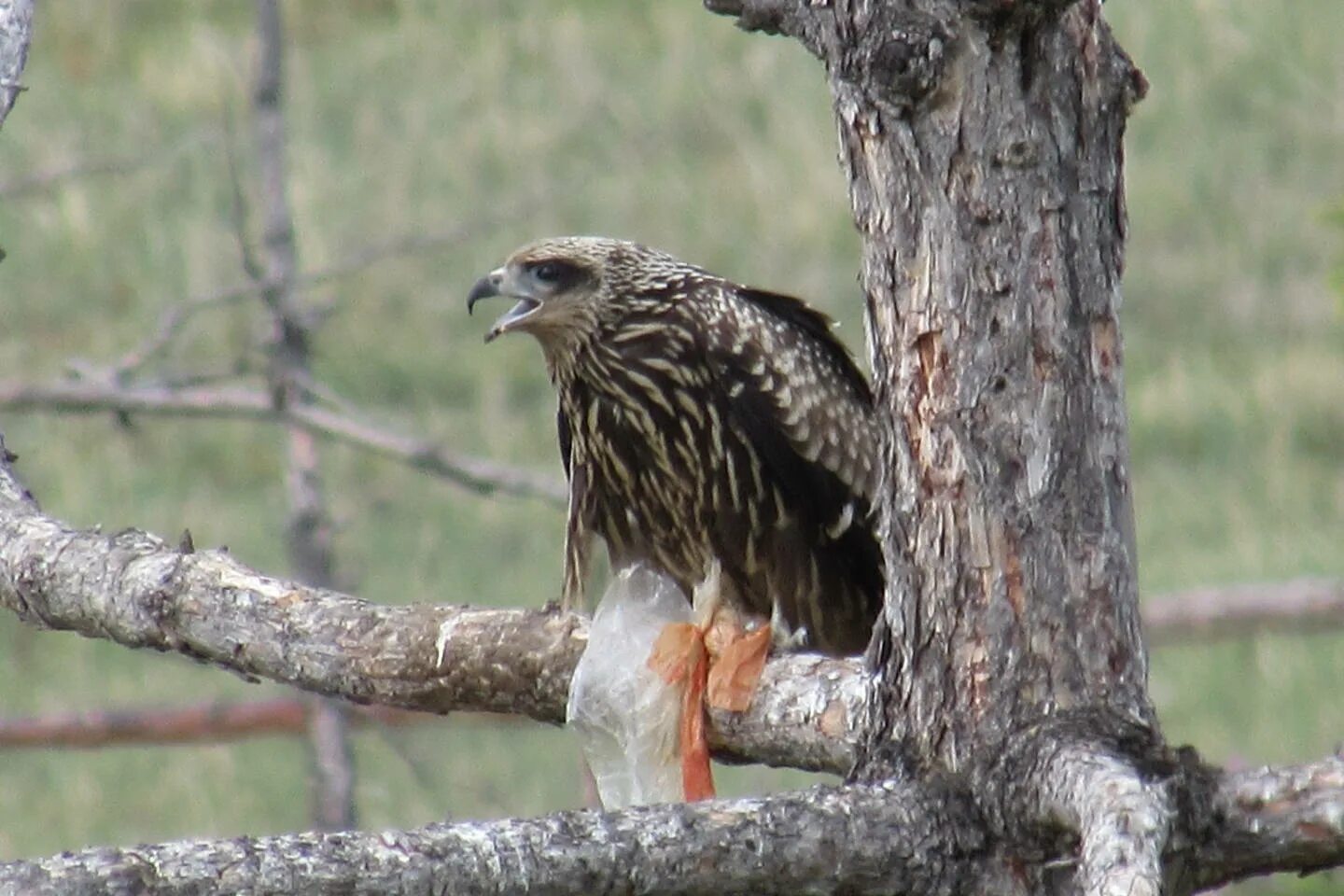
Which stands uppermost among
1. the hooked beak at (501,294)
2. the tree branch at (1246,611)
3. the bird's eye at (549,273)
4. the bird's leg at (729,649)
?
the bird's eye at (549,273)

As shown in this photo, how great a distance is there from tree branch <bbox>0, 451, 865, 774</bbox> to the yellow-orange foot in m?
0.03

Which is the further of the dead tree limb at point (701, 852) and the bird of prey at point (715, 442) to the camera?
the bird of prey at point (715, 442)

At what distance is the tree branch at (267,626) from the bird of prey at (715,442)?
0.86 m

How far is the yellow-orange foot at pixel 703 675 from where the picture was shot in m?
3.38

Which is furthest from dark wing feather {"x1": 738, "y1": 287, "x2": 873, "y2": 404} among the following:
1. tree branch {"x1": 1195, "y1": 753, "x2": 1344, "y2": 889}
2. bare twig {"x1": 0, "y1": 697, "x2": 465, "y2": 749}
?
tree branch {"x1": 1195, "y1": 753, "x2": 1344, "y2": 889}

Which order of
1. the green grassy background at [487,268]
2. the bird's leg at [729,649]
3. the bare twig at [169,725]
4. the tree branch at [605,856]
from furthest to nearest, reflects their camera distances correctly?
the green grassy background at [487,268] → the bare twig at [169,725] → the bird's leg at [729,649] → the tree branch at [605,856]

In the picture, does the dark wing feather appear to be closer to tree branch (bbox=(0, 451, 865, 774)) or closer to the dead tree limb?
tree branch (bbox=(0, 451, 865, 774))

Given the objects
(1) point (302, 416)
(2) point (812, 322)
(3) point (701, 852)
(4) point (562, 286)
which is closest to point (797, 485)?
(2) point (812, 322)

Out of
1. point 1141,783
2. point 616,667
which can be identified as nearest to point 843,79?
point 1141,783

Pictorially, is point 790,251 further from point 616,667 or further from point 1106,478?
point 1106,478

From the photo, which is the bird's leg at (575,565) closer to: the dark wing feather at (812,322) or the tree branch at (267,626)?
the tree branch at (267,626)

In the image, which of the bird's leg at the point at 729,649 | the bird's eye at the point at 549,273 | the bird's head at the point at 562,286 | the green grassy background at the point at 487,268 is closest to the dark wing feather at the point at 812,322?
the bird's head at the point at 562,286

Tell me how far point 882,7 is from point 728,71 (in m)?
8.77

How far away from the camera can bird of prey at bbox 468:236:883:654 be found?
14.3 feet
